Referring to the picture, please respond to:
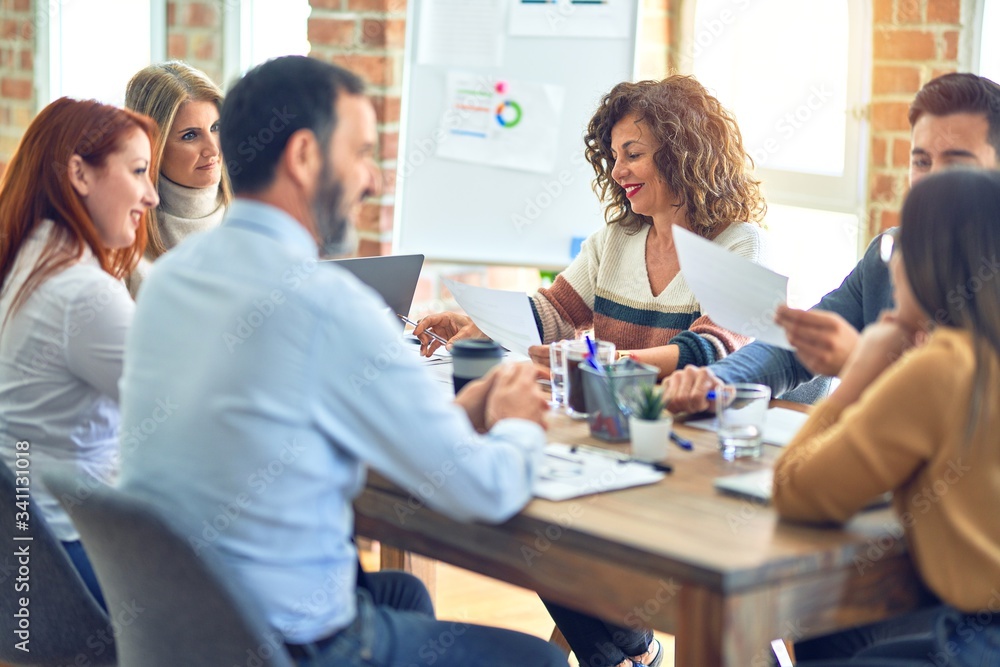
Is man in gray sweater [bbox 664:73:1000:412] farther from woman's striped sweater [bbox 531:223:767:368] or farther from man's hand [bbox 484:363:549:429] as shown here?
man's hand [bbox 484:363:549:429]

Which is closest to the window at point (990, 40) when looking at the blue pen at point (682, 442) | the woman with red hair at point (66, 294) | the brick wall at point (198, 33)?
the blue pen at point (682, 442)

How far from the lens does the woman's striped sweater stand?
229 cm

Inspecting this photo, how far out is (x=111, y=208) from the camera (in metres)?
1.88

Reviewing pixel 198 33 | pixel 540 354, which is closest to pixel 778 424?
pixel 540 354

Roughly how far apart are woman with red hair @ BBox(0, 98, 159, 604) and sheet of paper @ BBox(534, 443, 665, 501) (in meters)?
0.66

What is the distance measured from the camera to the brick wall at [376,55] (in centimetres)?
326

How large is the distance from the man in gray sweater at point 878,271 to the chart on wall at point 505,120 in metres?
1.10

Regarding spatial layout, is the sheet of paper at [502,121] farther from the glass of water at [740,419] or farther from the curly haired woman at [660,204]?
the glass of water at [740,419]

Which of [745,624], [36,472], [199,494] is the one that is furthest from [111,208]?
[745,624]

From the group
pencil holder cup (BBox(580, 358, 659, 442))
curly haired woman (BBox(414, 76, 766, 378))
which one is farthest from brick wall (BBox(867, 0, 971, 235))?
pencil holder cup (BBox(580, 358, 659, 442))

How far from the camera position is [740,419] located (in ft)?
5.47

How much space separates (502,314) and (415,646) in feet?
3.01

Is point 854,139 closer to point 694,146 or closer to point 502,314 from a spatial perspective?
point 694,146

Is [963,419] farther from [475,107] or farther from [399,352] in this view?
[475,107]
